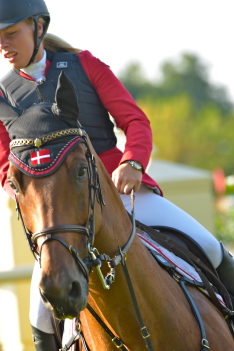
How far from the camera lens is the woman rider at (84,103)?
4.77 meters

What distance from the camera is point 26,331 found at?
30.5 ft

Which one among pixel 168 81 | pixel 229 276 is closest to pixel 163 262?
pixel 229 276

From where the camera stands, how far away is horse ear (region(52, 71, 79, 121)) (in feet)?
13.1

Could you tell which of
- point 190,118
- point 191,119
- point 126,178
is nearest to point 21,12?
point 126,178

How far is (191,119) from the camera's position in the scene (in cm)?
9481

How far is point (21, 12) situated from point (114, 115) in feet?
2.88

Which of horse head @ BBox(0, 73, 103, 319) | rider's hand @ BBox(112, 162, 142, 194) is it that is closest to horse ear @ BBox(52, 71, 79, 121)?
horse head @ BBox(0, 73, 103, 319)

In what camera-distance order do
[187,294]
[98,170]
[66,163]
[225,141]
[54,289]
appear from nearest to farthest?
1. [54,289]
2. [66,163]
3. [98,170]
4. [187,294]
5. [225,141]

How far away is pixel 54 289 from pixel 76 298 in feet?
0.42

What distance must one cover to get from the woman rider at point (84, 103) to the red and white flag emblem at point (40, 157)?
2.78 ft

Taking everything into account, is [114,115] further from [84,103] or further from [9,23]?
[9,23]

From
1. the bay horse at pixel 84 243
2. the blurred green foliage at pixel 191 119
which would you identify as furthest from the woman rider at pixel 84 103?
the blurred green foliage at pixel 191 119

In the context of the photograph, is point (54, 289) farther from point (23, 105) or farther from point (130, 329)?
point (23, 105)

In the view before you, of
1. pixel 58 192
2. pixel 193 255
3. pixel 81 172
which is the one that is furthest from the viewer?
pixel 193 255
